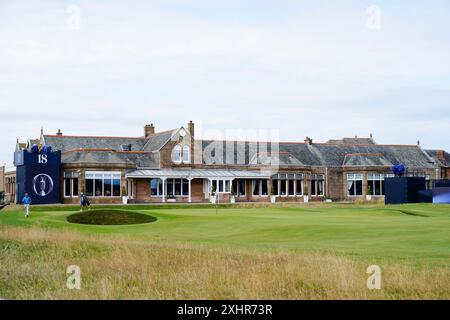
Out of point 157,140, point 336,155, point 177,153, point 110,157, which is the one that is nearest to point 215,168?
point 177,153

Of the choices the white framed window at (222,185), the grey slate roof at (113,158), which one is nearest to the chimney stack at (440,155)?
the white framed window at (222,185)

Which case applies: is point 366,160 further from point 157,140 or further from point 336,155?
point 157,140

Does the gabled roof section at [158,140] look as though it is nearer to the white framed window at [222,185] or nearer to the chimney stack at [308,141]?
the white framed window at [222,185]

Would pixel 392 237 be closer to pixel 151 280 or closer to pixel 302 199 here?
pixel 151 280

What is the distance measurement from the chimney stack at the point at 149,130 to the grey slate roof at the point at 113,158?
259 inches

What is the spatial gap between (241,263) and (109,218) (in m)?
19.6

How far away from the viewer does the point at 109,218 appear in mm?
36125

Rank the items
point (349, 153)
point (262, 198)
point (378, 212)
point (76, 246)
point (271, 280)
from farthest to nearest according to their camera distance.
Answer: point (349, 153) < point (262, 198) < point (378, 212) < point (76, 246) < point (271, 280)

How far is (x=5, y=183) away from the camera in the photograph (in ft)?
251

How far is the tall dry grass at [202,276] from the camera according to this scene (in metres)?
14.2

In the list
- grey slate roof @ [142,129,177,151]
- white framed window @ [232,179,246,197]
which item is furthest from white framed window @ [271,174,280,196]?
grey slate roof @ [142,129,177,151]

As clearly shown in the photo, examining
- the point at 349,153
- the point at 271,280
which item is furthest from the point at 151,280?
the point at 349,153

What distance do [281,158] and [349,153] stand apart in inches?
364
